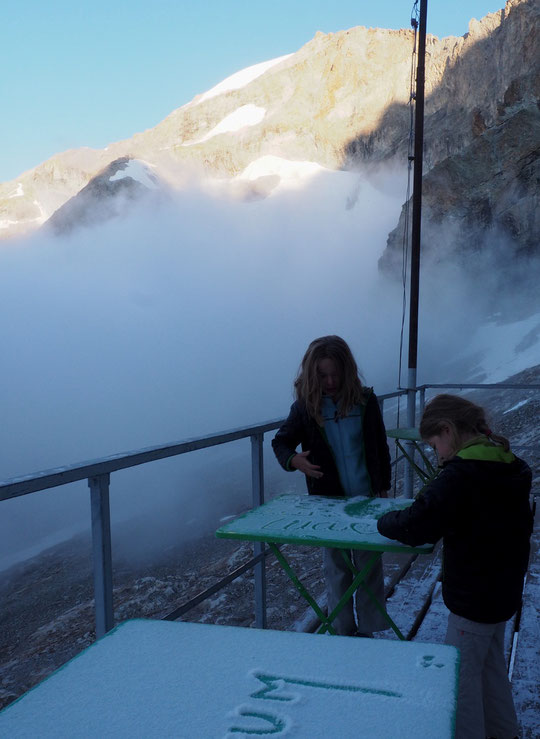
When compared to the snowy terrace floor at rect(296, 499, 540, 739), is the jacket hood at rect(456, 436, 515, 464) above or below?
above

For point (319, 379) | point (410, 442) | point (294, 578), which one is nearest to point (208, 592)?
point (294, 578)

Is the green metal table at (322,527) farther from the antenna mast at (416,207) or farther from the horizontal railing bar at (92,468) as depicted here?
the antenna mast at (416,207)

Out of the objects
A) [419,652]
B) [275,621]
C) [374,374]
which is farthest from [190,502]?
[419,652]

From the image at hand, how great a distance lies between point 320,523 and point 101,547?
→ 2.38 feet

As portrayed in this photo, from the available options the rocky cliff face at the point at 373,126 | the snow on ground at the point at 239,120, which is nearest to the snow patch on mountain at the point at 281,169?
the rocky cliff face at the point at 373,126

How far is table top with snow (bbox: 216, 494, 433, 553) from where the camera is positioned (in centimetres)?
180

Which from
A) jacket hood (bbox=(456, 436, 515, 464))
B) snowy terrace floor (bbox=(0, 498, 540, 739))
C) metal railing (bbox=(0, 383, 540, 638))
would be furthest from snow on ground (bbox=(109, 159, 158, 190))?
jacket hood (bbox=(456, 436, 515, 464))

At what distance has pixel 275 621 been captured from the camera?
602 centimetres

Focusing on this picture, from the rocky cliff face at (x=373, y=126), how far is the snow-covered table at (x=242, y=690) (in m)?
27.3

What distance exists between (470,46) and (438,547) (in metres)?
52.8

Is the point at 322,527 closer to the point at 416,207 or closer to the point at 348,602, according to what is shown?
the point at 348,602

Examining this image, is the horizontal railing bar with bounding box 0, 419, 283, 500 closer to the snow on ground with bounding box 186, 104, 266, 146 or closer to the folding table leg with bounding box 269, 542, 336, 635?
the folding table leg with bounding box 269, 542, 336, 635

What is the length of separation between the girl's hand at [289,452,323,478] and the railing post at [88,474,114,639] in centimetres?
99

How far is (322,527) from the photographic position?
1993 mm
